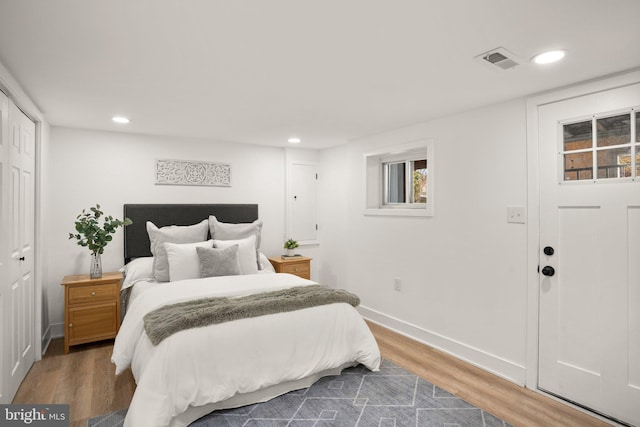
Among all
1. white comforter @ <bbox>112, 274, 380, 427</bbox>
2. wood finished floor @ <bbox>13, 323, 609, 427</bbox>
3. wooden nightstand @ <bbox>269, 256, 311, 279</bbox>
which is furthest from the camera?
wooden nightstand @ <bbox>269, 256, 311, 279</bbox>

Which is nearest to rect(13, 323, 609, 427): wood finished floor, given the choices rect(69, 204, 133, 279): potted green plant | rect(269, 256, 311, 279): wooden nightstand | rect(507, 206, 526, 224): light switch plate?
rect(69, 204, 133, 279): potted green plant

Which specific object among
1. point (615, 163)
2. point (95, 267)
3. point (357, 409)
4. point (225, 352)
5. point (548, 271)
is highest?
point (615, 163)

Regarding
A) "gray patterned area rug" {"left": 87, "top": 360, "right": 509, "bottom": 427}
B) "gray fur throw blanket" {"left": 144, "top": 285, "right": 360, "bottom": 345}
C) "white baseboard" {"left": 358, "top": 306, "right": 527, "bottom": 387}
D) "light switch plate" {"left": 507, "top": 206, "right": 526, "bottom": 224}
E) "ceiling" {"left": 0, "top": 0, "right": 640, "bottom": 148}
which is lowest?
→ "gray patterned area rug" {"left": 87, "top": 360, "right": 509, "bottom": 427}

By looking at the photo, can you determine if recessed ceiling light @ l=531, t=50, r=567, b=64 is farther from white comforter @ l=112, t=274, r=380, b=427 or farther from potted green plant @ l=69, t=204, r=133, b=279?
potted green plant @ l=69, t=204, r=133, b=279

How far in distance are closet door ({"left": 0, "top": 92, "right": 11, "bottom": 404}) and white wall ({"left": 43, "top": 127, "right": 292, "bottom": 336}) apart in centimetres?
135

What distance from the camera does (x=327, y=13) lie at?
5.21ft

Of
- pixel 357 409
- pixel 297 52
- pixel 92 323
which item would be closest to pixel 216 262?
pixel 92 323

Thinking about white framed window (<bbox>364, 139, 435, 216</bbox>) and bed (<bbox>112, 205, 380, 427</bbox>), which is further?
white framed window (<bbox>364, 139, 435, 216</bbox>)

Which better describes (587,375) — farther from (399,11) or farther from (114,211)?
→ (114,211)

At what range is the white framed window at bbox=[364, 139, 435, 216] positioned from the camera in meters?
3.61

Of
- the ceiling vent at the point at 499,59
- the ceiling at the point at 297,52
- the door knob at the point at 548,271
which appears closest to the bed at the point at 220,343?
the door knob at the point at 548,271

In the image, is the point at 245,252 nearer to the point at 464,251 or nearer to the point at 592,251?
the point at 464,251

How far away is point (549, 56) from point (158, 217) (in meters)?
3.92

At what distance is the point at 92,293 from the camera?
3.46 metres
